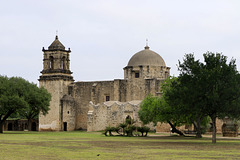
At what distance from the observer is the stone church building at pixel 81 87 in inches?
2248

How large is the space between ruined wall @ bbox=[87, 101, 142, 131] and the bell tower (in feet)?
17.4

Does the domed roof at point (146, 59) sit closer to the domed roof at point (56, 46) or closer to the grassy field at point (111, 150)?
the domed roof at point (56, 46)

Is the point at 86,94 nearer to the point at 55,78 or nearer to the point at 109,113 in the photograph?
the point at 55,78

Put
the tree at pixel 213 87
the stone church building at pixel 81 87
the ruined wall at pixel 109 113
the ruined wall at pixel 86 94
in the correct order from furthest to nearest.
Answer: the ruined wall at pixel 86 94, the stone church building at pixel 81 87, the ruined wall at pixel 109 113, the tree at pixel 213 87

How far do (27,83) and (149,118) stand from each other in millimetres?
14387

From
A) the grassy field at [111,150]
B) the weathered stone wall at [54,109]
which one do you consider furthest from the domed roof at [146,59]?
the grassy field at [111,150]

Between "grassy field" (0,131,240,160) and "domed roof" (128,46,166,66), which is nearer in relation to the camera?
"grassy field" (0,131,240,160)

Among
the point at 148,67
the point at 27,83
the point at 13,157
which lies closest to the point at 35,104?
the point at 27,83

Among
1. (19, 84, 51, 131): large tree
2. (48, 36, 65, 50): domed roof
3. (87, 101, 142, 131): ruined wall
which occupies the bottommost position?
(87, 101, 142, 131): ruined wall

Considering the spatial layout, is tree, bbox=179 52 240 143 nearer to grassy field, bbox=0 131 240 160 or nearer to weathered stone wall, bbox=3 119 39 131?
grassy field, bbox=0 131 240 160

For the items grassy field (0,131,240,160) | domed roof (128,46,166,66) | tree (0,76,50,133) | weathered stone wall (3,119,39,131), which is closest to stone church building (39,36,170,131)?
domed roof (128,46,166,66)

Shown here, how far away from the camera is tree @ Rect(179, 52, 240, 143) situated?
85.4 ft

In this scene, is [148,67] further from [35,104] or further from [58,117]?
[35,104]

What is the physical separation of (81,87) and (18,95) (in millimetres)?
17939
